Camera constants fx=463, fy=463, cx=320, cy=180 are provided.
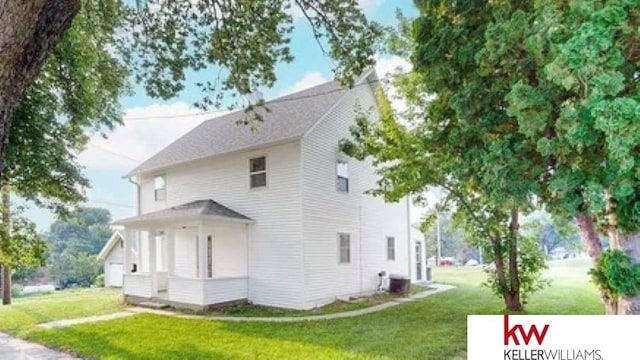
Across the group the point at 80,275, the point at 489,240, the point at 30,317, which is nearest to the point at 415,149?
the point at 489,240

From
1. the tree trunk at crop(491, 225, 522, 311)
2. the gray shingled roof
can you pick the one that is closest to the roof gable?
the gray shingled roof

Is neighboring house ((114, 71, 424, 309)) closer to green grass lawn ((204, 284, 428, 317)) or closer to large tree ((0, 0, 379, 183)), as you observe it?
green grass lawn ((204, 284, 428, 317))

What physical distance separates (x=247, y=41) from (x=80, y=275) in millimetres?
31977

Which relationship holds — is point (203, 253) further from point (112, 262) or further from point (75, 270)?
point (75, 270)

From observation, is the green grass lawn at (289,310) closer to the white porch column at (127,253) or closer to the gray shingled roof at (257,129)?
the gray shingled roof at (257,129)

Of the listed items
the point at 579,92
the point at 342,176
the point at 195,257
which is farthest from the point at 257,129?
the point at 579,92

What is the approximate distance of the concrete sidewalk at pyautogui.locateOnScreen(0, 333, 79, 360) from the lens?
8.02 metres

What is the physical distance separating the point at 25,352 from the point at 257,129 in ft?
24.2

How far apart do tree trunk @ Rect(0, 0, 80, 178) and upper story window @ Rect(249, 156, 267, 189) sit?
10.5 meters

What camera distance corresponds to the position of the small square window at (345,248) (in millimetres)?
14672

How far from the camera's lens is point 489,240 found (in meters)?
11.5

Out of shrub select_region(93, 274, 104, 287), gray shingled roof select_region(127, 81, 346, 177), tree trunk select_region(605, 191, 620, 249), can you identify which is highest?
gray shingled roof select_region(127, 81, 346, 177)

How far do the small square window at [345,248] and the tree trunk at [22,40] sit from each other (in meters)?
11.8

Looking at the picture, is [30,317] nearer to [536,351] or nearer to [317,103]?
[317,103]
